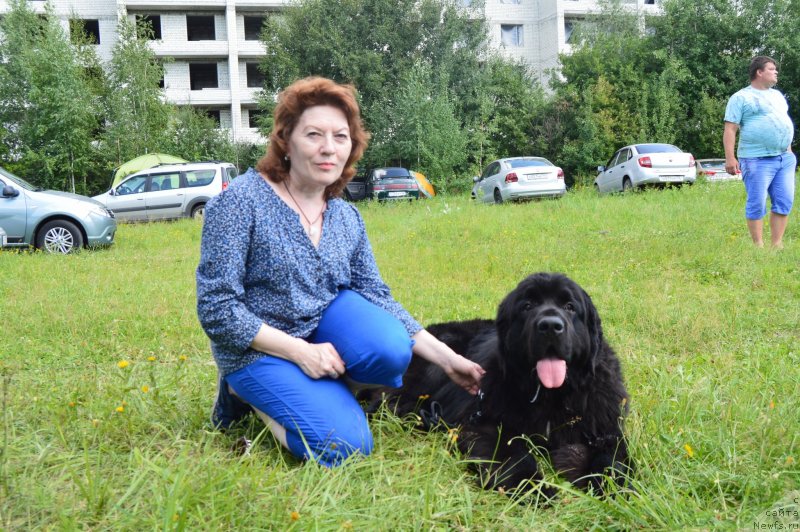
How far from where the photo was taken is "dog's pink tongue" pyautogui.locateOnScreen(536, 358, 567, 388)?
8.87 feet

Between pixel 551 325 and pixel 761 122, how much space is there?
586 centimetres

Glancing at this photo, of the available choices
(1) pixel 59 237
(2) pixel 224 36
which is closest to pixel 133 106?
(2) pixel 224 36

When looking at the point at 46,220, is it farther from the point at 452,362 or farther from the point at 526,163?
the point at 526,163

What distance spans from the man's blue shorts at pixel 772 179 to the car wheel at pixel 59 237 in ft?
32.3

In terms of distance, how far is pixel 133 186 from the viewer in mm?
18125

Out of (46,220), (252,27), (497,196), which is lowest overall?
(46,220)

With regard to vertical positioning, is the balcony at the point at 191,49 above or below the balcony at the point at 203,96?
above

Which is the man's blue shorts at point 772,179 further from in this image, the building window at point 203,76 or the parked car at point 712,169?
the building window at point 203,76

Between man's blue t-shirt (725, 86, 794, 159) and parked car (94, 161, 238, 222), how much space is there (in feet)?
42.7

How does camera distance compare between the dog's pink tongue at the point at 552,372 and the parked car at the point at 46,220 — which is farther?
the parked car at the point at 46,220

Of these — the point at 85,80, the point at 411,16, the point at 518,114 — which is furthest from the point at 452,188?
the point at 85,80

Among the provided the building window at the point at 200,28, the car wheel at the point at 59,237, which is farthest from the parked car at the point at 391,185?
the building window at the point at 200,28

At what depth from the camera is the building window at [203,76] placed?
3981cm

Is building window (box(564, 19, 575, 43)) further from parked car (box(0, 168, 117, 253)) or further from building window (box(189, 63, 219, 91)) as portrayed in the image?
parked car (box(0, 168, 117, 253))
